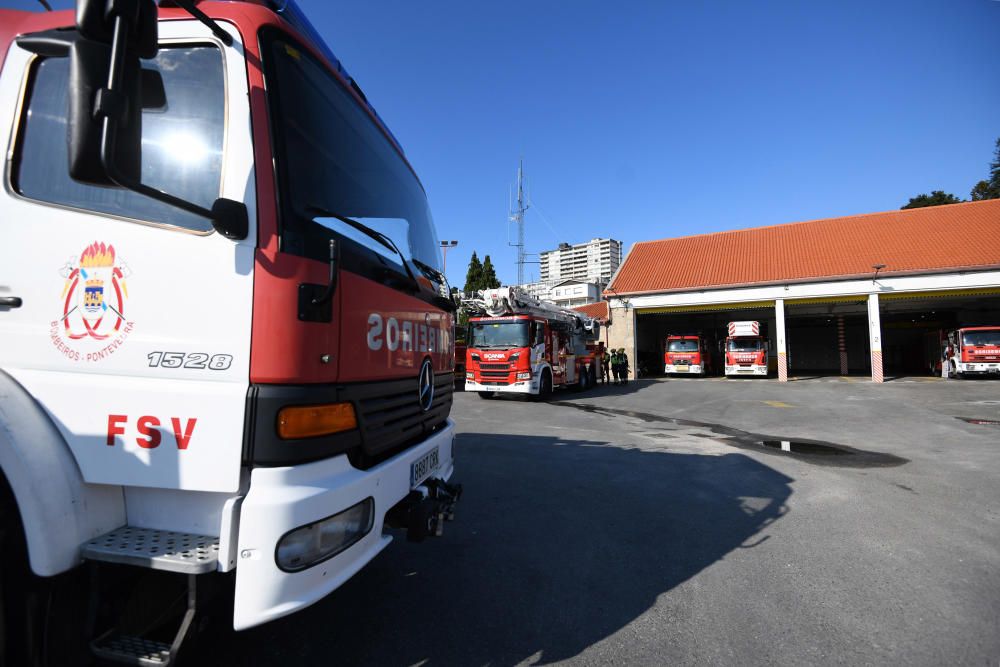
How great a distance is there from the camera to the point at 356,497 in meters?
2.00

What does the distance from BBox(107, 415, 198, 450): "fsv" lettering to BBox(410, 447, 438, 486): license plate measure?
1.07 m

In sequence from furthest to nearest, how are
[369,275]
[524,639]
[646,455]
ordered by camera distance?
[646,455] → [524,639] → [369,275]

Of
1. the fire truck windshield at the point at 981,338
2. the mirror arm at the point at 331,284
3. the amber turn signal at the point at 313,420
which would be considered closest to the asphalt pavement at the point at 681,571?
the amber turn signal at the point at 313,420

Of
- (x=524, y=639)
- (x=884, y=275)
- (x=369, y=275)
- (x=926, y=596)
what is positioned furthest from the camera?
(x=884, y=275)

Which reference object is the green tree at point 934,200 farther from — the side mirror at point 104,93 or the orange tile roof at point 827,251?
the side mirror at point 104,93

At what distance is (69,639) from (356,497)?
43.9 inches

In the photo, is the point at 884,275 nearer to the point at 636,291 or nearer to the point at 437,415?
the point at 636,291

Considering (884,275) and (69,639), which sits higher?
(884,275)

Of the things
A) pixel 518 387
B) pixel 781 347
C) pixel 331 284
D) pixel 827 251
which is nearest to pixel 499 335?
pixel 518 387

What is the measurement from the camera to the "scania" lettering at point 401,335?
2336mm

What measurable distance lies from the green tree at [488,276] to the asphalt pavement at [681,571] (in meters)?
31.2

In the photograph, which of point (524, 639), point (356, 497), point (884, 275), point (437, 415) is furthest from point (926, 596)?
point (884, 275)

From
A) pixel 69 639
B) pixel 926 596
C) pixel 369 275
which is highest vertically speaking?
pixel 369 275

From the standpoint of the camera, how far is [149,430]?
1833 millimetres
